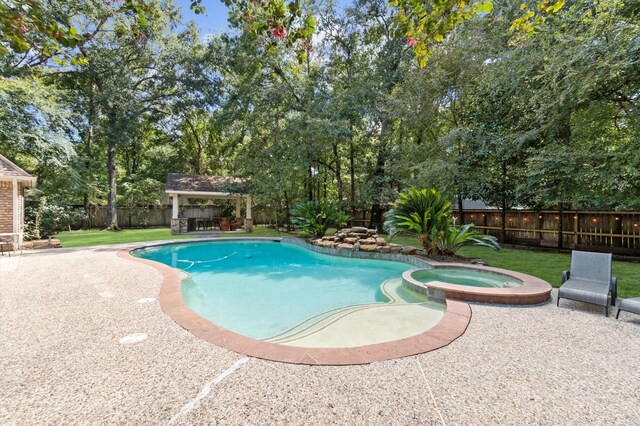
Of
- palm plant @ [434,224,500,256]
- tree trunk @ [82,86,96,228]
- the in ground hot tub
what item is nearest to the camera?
the in ground hot tub

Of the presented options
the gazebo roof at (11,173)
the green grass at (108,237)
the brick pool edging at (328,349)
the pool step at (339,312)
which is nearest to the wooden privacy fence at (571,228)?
the pool step at (339,312)

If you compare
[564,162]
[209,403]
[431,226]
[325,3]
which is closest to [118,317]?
[209,403]

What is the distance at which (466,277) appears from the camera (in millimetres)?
6391

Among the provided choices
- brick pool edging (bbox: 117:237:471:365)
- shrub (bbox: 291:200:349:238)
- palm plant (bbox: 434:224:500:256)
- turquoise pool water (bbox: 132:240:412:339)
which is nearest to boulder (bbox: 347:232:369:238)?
turquoise pool water (bbox: 132:240:412:339)

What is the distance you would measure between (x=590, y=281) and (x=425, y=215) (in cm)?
396

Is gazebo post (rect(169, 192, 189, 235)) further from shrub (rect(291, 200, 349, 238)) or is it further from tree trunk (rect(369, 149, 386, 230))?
tree trunk (rect(369, 149, 386, 230))

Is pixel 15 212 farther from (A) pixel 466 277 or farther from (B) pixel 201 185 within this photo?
(A) pixel 466 277

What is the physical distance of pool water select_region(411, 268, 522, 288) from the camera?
19.0 ft

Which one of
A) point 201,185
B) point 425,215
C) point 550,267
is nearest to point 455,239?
point 425,215

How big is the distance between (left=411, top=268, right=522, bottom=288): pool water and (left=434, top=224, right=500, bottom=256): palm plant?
4.77 ft

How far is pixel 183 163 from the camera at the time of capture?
24.7m

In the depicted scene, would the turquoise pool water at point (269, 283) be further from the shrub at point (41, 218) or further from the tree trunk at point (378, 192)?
the tree trunk at point (378, 192)

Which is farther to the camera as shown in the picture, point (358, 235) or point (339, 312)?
point (358, 235)

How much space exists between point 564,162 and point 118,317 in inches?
408
